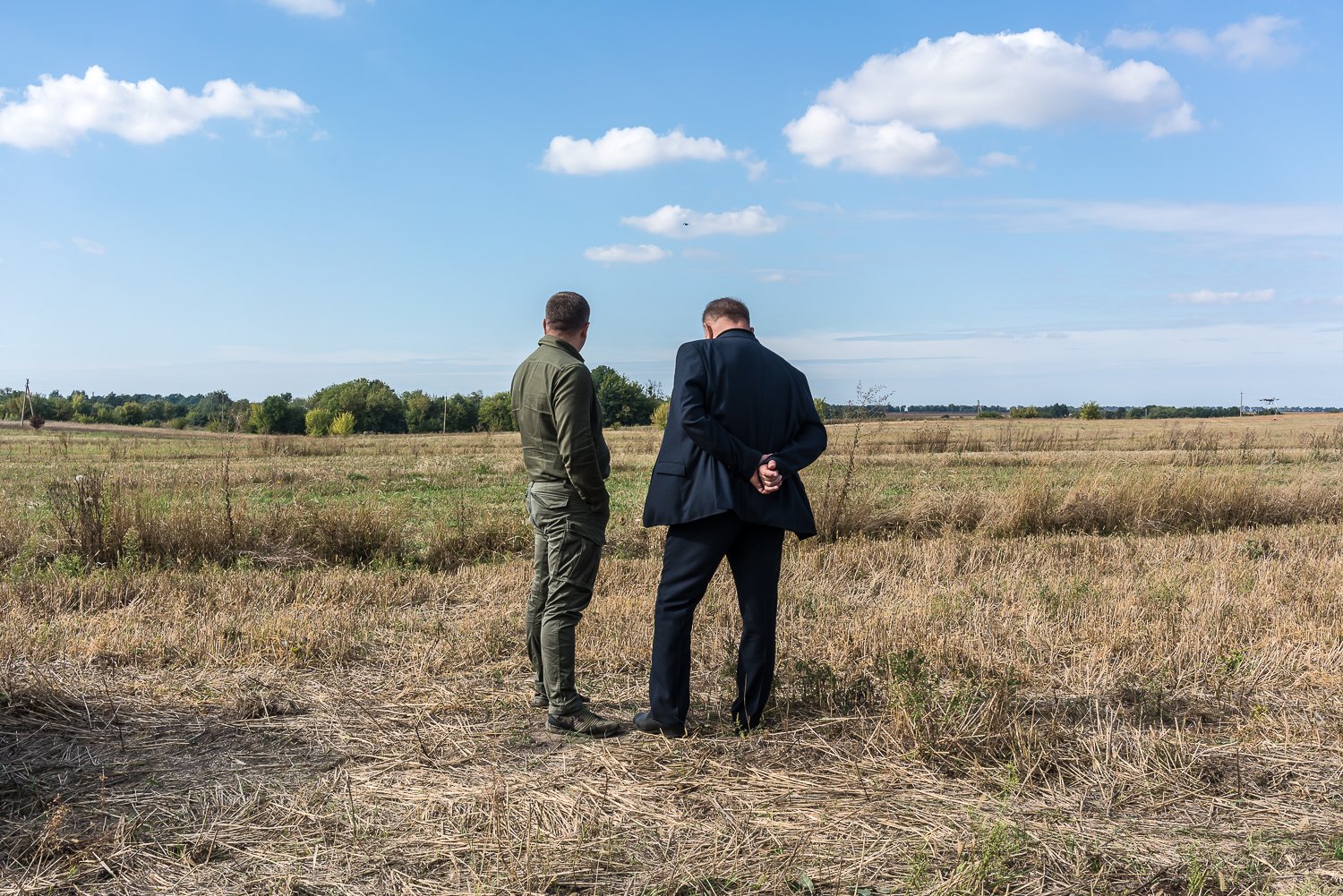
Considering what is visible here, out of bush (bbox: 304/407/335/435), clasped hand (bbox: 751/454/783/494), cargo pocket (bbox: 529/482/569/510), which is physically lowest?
cargo pocket (bbox: 529/482/569/510)

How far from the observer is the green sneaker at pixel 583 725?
16.1 feet

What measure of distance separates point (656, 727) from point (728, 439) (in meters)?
1.61

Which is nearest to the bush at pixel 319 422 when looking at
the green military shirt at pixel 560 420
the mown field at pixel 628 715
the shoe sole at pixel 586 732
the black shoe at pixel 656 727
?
the mown field at pixel 628 715

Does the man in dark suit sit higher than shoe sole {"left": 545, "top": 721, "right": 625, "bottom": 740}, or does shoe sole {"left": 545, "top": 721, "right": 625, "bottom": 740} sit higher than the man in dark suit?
the man in dark suit

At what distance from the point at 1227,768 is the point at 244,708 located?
5251 mm

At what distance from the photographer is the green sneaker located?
490 centimetres

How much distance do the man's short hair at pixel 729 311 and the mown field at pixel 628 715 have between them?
7.09 feet

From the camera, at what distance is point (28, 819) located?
387cm

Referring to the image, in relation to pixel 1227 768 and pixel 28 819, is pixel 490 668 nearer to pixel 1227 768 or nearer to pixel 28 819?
pixel 28 819

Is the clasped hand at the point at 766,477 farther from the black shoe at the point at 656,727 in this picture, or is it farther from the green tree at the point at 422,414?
the green tree at the point at 422,414

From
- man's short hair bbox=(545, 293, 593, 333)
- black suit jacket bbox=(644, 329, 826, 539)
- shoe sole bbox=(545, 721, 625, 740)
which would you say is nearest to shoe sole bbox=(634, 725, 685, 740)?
shoe sole bbox=(545, 721, 625, 740)

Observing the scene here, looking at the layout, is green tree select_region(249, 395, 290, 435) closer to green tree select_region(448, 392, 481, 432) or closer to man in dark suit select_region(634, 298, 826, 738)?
green tree select_region(448, 392, 481, 432)

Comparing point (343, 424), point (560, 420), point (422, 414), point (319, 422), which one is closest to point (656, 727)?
point (560, 420)

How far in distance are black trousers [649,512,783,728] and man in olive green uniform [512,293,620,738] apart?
0.40 m
